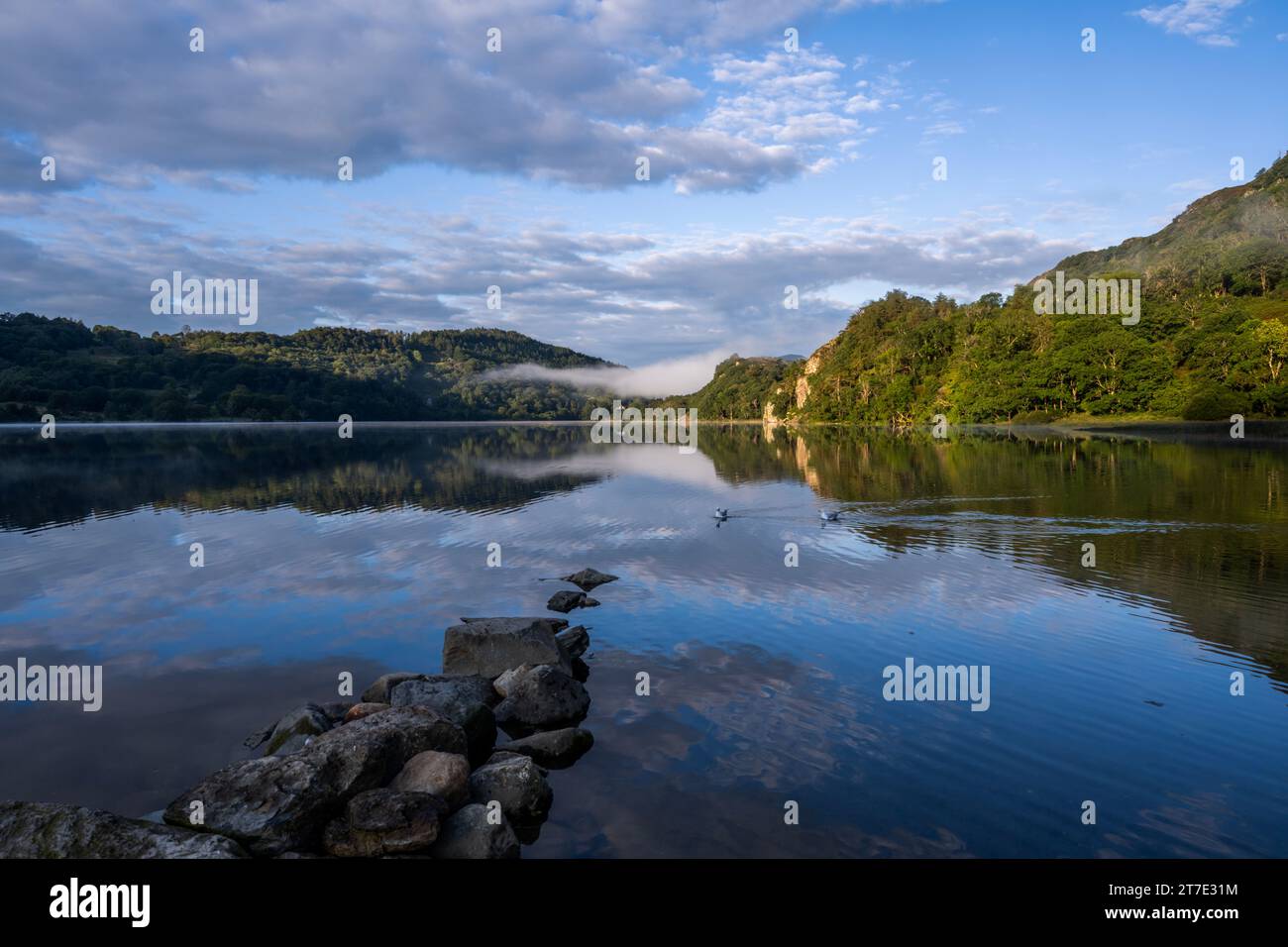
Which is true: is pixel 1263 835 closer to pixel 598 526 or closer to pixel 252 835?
pixel 252 835

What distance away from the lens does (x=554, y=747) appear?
43.9 feet

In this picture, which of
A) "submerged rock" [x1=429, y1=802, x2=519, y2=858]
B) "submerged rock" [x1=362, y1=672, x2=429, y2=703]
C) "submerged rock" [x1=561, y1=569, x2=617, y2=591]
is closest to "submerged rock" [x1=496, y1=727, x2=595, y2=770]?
"submerged rock" [x1=429, y1=802, x2=519, y2=858]

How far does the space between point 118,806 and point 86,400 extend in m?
243

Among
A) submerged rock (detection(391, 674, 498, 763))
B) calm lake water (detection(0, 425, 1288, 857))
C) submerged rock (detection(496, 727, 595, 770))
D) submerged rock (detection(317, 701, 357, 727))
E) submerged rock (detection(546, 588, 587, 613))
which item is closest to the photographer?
calm lake water (detection(0, 425, 1288, 857))

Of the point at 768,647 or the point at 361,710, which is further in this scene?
the point at 768,647

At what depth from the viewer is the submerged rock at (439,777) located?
11.0m

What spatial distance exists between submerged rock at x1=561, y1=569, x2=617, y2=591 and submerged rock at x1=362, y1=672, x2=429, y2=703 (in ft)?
36.8

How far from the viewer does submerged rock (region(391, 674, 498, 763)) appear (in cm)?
1380

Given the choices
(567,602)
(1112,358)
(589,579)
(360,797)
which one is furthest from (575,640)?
(1112,358)

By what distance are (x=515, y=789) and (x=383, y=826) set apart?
2151 millimetres

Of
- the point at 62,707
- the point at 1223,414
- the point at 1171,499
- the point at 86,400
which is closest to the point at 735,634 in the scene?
the point at 62,707

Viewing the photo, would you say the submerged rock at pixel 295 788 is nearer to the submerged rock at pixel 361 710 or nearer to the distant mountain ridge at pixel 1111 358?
the submerged rock at pixel 361 710

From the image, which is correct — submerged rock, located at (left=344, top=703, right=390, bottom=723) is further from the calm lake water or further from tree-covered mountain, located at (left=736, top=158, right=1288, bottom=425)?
tree-covered mountain, located at (left=736, top=158, right=1288, bottom=425)

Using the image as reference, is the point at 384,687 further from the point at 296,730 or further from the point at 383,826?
the point at 383,826
